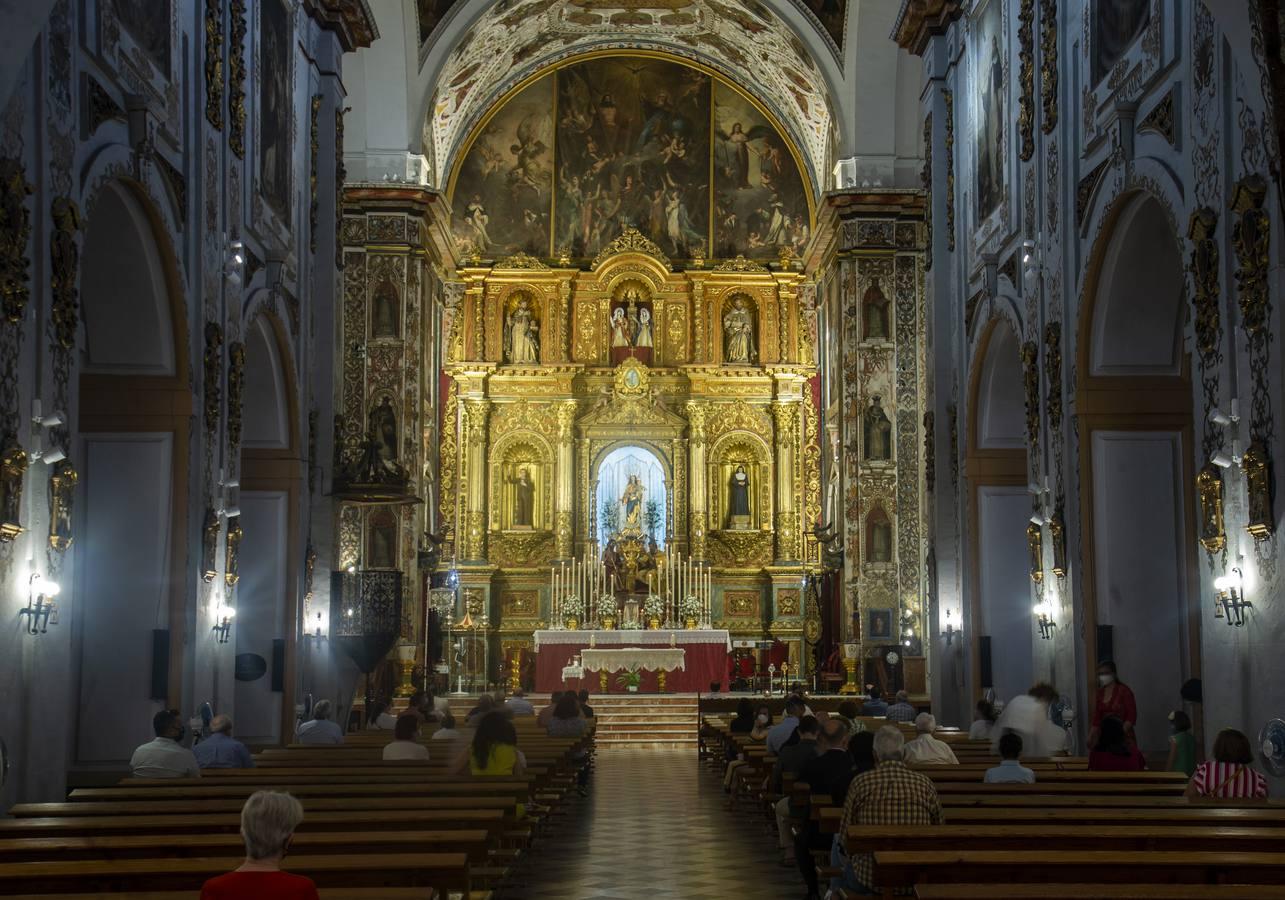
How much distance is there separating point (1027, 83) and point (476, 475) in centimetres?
1880

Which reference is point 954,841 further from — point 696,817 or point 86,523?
point 86,523

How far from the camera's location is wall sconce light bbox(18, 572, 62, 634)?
11000 millimetres

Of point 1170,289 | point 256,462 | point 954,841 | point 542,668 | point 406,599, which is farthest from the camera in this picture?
point 542,668

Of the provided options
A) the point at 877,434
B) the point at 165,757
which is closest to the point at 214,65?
the point at 165,757

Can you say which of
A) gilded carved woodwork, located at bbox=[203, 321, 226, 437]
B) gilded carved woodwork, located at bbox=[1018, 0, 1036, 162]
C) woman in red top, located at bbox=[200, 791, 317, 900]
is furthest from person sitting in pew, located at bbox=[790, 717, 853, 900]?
gilded carved woodwork, located at bbox=[1018, 0, 1036, 162]

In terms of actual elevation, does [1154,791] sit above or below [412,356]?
Result: below

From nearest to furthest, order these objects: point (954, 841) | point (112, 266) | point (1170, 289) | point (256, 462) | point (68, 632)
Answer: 1. point (954, 841)
2. point (68, 632)
3. point (112, 266)
4. point (1170, 289)
5. point (256, 462)

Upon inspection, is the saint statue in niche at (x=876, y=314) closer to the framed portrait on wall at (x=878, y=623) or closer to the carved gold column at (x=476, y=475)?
the framed portrait on wall at (x=878, y=623)

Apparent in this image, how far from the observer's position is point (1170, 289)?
1559 centimetres

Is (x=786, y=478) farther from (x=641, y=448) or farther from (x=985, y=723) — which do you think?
(x=985, y=723)

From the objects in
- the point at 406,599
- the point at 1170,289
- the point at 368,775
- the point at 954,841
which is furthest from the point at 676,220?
the point at 954,841

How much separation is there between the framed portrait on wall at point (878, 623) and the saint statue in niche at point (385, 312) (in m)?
9.93

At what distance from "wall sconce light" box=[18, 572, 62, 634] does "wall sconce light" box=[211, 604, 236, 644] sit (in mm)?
4733

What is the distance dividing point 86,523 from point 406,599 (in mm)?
13670
